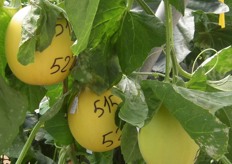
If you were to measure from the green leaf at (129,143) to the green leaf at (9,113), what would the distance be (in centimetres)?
13

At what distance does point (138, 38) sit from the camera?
677mm

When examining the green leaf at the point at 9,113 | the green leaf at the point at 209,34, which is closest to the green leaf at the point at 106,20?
the green leaf at the point at 9,113

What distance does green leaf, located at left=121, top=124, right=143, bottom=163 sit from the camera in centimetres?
67

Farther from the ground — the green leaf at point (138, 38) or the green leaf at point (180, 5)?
the green leaf at point (180, 5)

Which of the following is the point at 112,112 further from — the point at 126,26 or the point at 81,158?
the point at 81,158

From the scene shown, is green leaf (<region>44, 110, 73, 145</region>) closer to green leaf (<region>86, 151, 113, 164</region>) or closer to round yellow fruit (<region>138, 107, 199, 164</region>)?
green leaf (<region>86, 151, 113, 164</region>)

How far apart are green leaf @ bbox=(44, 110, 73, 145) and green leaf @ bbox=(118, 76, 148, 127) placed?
121 millimetres

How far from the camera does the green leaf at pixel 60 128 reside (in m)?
0.77

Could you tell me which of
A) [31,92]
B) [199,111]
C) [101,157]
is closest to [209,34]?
[101,157]

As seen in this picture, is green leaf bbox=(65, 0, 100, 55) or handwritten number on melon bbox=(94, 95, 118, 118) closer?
green leaf bbox=(65, 0, 100, 55)

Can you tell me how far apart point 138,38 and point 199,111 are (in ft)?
0.54

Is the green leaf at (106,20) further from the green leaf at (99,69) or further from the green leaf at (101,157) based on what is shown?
the green leaf at (101,157)

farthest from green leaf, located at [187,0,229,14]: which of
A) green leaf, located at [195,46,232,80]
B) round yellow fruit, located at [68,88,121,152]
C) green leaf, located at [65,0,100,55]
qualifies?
green leaf, located at [65,0,100,55]

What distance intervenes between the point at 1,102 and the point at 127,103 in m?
0.16
